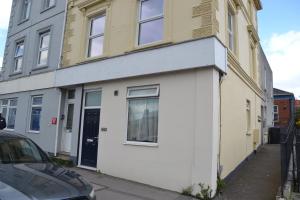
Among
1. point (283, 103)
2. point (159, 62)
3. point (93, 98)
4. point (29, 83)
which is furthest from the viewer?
point (283, 103)

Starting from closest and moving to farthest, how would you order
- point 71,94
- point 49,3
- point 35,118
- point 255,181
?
point 255,181 < point 71,94 < point 35,118 < point 49,3

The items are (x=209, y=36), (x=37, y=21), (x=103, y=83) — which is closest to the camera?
(x=209, y=36)

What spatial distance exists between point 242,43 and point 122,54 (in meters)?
5.43

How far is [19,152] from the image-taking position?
4840 mm

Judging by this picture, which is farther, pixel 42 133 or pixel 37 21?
pixel 37 21

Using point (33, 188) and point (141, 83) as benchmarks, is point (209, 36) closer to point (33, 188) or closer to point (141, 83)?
point (141, 83)

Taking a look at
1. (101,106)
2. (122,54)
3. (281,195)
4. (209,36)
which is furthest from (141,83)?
(281,195)

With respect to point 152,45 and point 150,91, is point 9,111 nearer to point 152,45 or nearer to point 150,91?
point 150,91

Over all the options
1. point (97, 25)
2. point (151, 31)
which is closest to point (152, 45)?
point (151, 31)

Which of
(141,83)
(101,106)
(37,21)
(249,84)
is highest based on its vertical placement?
(37,21)

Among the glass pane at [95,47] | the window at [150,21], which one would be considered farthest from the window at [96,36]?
the window at [150,21]

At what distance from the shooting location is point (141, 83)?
8148 mm

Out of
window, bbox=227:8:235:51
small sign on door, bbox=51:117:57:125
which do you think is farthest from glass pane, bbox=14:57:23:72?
window, bbox=227:8:235:51

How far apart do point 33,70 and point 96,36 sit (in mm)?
4238
